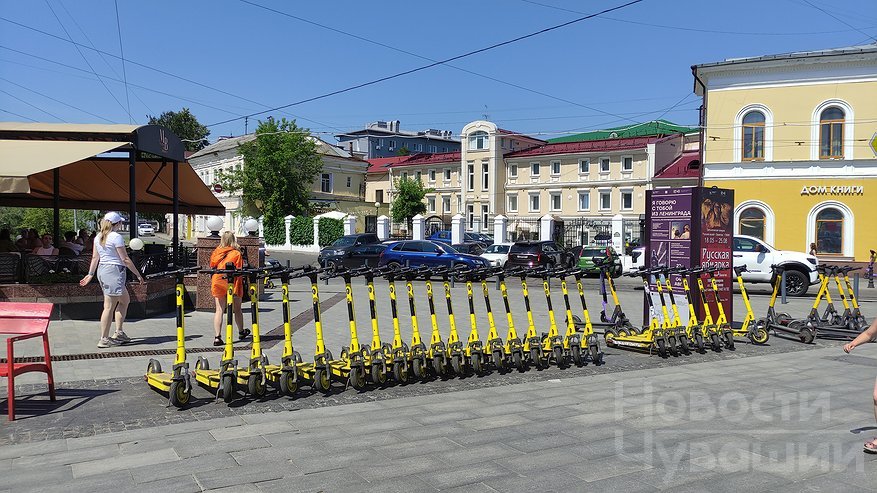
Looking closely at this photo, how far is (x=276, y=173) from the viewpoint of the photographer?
5200cm

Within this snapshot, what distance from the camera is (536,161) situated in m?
58.7

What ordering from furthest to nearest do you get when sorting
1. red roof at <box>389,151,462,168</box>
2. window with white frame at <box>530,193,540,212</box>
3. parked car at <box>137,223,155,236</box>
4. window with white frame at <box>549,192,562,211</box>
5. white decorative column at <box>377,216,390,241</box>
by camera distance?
1. parked car at <box>137,223,155,236</box>
2. red roof at <box>389,151,462,168</box>
3. window with white frame at <box>530,193,540,212</box>
4. window with white frame at <box>549,192,562,211</box>
5. white decorative column at <box>377,216,390,241</box>

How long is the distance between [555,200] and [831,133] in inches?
1135

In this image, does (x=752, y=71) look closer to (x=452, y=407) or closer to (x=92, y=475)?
(x=452, y=407)

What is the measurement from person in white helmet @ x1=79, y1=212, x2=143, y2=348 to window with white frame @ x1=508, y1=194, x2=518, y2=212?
5207 cm

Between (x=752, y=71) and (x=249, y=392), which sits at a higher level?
(x=752, y=71)

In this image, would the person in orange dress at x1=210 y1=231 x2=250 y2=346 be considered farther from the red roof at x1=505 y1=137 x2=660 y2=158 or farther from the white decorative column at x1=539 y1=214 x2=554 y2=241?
the red roof at x1=505 y1=137 x2=660 y2=158

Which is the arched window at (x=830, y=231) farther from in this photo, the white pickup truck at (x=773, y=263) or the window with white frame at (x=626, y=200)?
the window with white frame at (x=626, y=200)

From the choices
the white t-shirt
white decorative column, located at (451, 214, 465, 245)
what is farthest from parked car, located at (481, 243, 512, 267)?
the white t-shirt

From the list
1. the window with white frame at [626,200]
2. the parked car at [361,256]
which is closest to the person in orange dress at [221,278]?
the parked car at [361,256]

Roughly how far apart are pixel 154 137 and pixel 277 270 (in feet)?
24.9

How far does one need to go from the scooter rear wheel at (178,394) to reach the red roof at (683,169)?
40359 millimetres

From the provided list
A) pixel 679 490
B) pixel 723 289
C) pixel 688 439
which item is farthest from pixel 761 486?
pixel 723 289

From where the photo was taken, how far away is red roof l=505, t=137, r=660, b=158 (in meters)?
52.6
